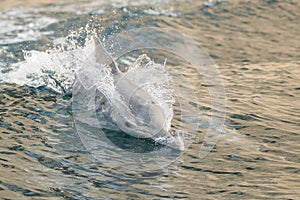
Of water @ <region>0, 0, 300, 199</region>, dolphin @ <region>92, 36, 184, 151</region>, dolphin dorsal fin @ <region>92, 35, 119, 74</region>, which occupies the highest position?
dolphin dorsal fin @ <region>92, 35, 119, 74</region>

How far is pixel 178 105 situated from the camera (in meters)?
9.38

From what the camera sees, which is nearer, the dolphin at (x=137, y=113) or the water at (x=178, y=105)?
the water at (x=178, y=105)

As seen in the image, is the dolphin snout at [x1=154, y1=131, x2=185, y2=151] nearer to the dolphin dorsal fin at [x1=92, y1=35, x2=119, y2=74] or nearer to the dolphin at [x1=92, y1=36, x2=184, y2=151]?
the dolphin at [x1=92, y1=36, x2=184, y2=151]

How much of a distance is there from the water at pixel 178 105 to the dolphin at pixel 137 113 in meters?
0.16

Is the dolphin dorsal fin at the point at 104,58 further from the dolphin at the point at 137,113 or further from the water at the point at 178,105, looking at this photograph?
the water at the point at 178,105

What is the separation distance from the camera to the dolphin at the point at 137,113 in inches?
304

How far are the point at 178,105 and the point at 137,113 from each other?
1583mm

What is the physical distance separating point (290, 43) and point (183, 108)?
496cm

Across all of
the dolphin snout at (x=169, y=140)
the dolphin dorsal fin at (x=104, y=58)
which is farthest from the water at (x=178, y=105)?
the dolphin dorsal fin at (x=104, y=58)

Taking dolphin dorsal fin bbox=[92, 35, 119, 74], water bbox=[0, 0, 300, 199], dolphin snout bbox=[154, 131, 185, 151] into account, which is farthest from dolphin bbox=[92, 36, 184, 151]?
dolphin dorsal fin bbox=[92, 35, 119, 74]

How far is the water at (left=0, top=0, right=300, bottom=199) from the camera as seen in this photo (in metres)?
6.78

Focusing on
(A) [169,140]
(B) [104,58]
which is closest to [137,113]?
(A) [169,140]

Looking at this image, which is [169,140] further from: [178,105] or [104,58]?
[104,58]

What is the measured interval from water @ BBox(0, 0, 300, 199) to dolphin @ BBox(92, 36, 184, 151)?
16 centimetres
